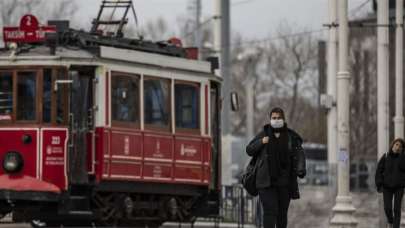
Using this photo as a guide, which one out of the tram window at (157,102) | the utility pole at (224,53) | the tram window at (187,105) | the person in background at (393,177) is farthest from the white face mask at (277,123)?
the utility pole at (224,53)

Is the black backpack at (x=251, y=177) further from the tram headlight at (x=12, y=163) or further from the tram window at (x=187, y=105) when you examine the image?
the tram window at (x=187, y=105)

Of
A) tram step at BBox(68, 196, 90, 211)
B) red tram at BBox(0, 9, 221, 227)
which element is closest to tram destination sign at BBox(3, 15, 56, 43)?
red tram at BBox(0, 9, 221, 227)

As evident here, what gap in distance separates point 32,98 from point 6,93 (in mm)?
485

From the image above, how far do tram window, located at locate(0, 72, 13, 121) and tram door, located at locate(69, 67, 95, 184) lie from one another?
1.07 metres

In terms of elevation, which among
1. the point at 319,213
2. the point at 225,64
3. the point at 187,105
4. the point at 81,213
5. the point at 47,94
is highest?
the point at 225,64

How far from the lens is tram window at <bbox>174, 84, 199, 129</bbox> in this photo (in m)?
24.3

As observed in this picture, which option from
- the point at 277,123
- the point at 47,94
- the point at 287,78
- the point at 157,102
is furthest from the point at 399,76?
the point at 287,78

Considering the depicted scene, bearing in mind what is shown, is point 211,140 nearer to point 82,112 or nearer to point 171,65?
point 171,65

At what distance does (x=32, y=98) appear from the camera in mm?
22047

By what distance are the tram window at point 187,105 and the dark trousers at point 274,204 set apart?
925 centimetres

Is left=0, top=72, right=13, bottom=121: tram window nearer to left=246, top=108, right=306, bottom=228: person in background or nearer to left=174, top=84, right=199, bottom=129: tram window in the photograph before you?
left=174, top=84, right=199, bottom=129: tram window

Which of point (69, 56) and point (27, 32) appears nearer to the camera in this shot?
point (69, 56)

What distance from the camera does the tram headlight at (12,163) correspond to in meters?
21.6

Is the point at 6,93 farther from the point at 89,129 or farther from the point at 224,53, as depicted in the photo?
the point at 224,53
